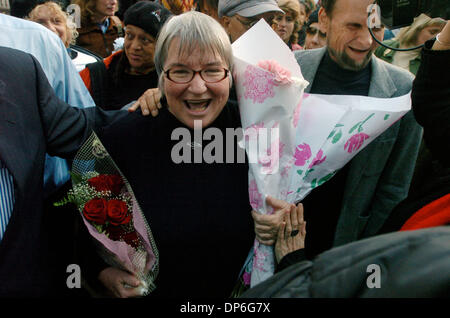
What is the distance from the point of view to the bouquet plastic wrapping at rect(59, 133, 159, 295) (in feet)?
4.53

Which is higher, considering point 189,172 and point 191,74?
point 191,74

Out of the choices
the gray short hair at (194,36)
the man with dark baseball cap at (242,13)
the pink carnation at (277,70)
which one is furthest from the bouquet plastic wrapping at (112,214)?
the man with dark baseball cap at (242,13)

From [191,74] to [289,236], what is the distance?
0.81 m

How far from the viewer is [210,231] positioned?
1.54 m

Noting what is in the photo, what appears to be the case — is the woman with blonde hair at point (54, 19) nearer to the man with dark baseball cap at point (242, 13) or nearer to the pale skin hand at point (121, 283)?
the man with dark baseball cap at point (242, 13)

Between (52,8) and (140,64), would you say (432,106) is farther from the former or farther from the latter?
(52,8)

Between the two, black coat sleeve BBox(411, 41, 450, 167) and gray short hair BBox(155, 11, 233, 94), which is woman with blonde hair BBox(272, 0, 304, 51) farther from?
black coat sleeve BBox(411, 41, 450, 167)

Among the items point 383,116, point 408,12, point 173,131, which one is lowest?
point 173,131

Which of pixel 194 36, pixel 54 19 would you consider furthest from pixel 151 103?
pixel 54 19

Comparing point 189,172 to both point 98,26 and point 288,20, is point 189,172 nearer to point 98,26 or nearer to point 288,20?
point 288,20

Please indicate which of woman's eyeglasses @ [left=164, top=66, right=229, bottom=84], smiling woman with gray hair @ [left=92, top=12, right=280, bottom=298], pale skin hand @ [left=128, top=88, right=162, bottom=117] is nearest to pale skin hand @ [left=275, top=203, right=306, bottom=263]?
smiling woman with gray hair @ [left=92, top=12, right=280, bottom=298]

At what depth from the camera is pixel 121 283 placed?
4.94ft
